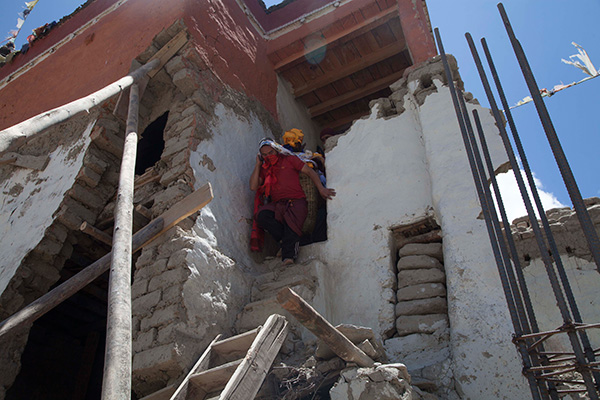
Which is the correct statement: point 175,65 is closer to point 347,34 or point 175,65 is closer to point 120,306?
point 347,34

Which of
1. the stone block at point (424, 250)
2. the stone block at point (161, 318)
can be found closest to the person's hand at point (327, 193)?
the stone block at point (424, 250)

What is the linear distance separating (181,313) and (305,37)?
447cm

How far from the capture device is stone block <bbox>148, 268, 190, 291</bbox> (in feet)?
11.7

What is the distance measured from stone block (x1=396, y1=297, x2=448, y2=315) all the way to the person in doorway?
1.17 meters

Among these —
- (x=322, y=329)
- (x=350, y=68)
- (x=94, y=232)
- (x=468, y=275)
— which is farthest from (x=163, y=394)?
(x=350, y=68)

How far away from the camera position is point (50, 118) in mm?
3160

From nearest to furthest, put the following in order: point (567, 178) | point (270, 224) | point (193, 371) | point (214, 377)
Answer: point (567, 178), point (214, 377), point (193, 371), point (270, 224)

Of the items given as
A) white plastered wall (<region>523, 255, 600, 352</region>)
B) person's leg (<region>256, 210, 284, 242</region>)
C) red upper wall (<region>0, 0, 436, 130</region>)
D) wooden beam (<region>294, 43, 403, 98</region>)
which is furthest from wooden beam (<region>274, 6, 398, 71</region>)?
white plastered wall (<region>523, 255, 600, 352</region>)

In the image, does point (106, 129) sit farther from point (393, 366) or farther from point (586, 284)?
point (586, 284)

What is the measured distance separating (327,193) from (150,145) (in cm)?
243

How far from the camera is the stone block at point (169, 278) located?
11.7 ft

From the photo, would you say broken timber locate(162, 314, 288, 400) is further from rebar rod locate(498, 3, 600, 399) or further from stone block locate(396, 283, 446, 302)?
rebar rod locate(498, 3, 600, 399)

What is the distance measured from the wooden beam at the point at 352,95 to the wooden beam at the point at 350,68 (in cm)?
41

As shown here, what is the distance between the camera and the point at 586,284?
3035 mm
